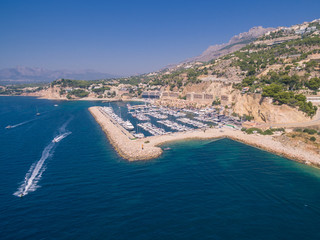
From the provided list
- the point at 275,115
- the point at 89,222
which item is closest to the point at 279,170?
the point at 275,115

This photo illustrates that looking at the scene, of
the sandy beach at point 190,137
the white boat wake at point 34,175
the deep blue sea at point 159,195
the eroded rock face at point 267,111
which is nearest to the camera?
the deep blue sea at point 159,195

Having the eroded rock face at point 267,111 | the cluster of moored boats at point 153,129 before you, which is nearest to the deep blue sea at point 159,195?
the cluster of moored boats at point 153,129

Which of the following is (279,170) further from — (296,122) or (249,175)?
(296,122)

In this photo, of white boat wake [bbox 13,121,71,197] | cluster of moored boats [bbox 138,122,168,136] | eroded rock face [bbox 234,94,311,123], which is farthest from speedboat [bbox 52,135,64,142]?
eroded rock face [bbox 234,94,311,123]

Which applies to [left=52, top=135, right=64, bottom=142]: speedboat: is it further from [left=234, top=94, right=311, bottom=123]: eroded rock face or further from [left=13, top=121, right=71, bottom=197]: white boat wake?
[left=234, top=94, right=311, bottom=123]: eroded rock face

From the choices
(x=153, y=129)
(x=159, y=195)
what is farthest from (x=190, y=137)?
(x=159, y=195)

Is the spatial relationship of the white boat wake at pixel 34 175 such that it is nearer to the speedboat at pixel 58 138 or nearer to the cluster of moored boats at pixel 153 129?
the speedboat at pixel 58 138
